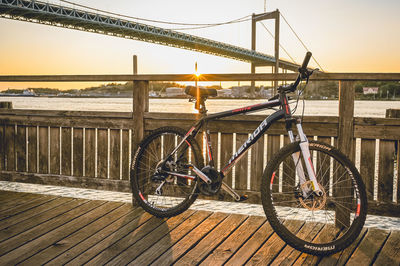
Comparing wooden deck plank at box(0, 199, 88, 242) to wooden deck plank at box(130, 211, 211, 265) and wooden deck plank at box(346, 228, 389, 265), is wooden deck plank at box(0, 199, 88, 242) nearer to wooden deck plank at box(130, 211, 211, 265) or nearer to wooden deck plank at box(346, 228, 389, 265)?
wooden deck plank at box(130, 211, 211, 265)

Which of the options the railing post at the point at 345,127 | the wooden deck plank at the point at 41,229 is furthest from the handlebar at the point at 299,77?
the wooden deck plank at the point at 41,229

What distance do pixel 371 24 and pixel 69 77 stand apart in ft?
142

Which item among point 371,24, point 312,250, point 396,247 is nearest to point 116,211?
point 312,250

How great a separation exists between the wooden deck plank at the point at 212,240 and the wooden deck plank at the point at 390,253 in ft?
2.76

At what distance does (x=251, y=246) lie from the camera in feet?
7.26

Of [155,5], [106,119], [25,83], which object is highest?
[155,5]

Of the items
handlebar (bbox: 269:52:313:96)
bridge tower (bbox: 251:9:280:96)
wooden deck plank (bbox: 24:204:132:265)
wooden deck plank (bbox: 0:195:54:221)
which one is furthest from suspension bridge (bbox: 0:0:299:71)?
handlebar (bbox: 269:52:313:96)

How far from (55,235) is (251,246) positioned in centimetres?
116

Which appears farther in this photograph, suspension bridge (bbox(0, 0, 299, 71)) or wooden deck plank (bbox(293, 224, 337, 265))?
suspension bridge (bbox(0, 0, 299, 71))

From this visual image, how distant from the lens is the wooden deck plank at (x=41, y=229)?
2.20 metres

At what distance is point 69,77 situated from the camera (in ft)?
10.4

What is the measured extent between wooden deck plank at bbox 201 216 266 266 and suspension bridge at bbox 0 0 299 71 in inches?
1081

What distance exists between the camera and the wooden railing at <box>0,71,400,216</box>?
252cm

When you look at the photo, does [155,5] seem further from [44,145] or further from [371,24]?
[44,145]
